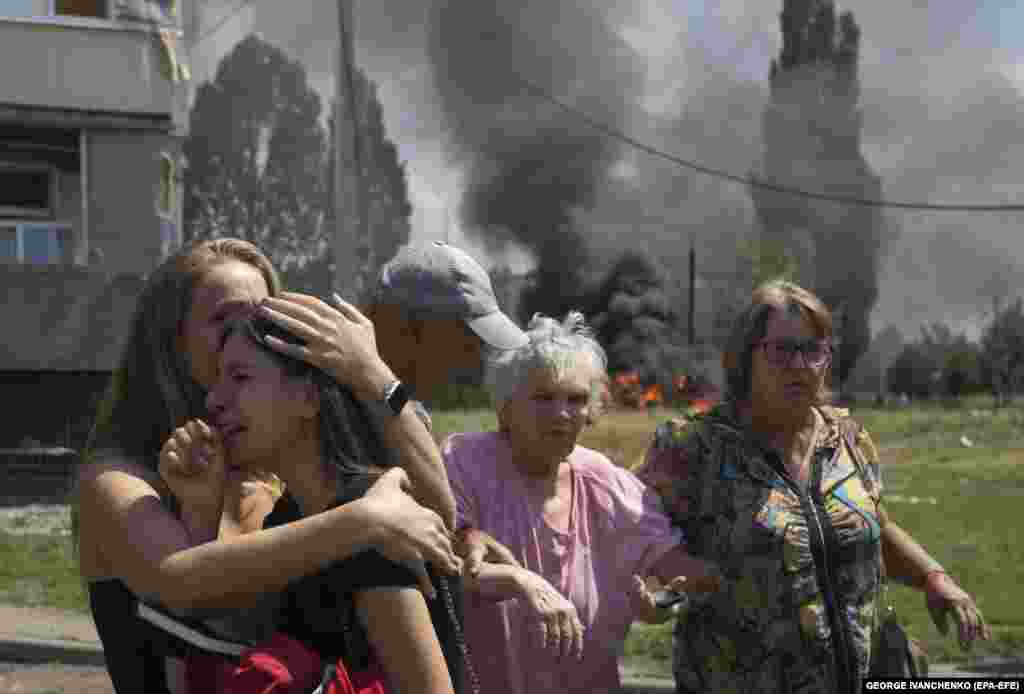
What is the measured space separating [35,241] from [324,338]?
17050mm

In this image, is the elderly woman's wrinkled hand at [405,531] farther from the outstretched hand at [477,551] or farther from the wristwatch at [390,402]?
the outstretched hand at [477,551]

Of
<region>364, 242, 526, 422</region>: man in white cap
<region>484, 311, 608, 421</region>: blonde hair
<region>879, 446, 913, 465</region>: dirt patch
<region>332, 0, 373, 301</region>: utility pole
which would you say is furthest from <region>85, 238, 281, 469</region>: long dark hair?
<region>879, 446, 913, 465</region>: dirt patch

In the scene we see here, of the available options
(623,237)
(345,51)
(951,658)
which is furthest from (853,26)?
(951,658)

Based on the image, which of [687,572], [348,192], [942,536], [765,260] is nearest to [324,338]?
[687,572]

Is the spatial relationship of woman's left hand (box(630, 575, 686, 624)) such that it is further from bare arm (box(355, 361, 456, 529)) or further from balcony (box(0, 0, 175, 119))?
balcony (box(0, 0, 175, 119))

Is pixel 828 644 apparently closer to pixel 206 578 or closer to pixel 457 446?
pixel 457 446

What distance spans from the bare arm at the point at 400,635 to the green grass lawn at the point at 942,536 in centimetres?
163

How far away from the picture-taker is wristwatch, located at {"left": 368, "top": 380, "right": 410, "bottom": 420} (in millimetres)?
2050

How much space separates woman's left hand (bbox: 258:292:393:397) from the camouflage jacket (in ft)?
4.12

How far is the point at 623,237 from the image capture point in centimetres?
6231

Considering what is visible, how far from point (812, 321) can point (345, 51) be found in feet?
42.9

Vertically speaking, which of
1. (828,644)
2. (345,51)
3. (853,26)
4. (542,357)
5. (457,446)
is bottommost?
(828,644)

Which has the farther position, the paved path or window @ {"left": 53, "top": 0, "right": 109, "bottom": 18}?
window @ {"left": 53, "top": 0, "right": 109, "bottom": 18}

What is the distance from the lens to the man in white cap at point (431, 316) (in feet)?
9.02
